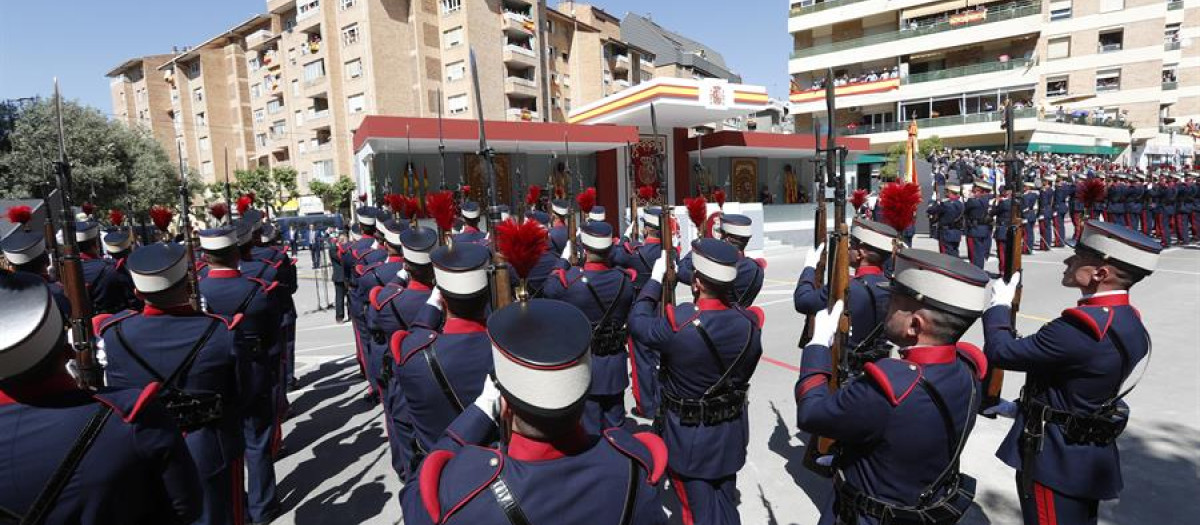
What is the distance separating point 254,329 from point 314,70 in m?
42.8

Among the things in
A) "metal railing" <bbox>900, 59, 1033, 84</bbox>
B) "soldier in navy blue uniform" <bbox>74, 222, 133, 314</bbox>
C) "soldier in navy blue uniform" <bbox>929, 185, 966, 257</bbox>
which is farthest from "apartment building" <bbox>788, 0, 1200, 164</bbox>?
"soldier in navy blue uniform" <bbox>74, 222, 133, 314</bbox>

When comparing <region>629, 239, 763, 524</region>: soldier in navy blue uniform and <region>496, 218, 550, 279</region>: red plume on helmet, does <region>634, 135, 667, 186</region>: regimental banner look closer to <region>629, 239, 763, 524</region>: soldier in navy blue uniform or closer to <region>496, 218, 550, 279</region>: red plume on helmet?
<region>629, 239, 763, 524</region>: soldier in navy blue uniform

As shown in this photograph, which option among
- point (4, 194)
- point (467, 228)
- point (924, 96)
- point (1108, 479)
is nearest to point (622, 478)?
point (1108, 479)

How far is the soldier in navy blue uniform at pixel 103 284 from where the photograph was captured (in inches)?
A: 217

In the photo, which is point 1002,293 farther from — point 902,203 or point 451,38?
point 451,38

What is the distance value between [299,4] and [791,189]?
1410 inches

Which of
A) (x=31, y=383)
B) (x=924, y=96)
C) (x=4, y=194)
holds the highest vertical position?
(x=924, y=96)

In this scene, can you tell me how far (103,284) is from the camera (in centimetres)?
556

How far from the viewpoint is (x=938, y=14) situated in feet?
125

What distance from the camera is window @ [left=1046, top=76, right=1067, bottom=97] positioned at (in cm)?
3922

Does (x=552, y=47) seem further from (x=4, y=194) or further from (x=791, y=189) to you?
(x=4, y=194)

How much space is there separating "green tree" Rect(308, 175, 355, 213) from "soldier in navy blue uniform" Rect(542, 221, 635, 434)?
3447cm

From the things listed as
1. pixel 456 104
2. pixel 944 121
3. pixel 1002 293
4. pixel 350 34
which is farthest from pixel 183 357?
pixel 350 34

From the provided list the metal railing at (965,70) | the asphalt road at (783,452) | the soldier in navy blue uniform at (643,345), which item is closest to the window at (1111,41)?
the metal railing at (965,70)
